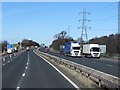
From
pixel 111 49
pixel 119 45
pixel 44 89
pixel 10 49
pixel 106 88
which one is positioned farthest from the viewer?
pixel 10 49

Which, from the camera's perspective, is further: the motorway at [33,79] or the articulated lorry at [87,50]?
the articulated lorry at [87,50]

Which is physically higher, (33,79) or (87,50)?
(87,50)

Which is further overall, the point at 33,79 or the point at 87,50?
the point at 87,50

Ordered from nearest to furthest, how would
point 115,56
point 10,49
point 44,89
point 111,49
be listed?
1. point 44,89
2. point 115,56
3. point 111,49
4. point 10,49

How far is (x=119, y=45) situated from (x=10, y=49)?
56.0 m

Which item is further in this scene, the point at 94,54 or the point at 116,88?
the point at 94,54

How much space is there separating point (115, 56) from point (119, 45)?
867cm

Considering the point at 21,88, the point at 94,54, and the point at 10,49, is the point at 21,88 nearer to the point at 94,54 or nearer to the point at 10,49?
the point at 94,54

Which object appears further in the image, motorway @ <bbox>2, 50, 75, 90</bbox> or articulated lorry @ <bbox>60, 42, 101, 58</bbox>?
articulated lorry @ <bbox>60, 42, 101, 58</bbox>

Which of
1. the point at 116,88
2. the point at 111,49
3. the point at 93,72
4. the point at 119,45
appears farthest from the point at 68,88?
the point at 111,49

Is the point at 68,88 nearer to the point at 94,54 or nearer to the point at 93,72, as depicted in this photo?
the point at 93,72

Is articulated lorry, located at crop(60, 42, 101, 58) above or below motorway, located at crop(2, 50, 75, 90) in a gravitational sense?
above

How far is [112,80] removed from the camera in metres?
14.3

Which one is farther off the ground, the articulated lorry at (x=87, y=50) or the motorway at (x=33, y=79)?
the articulated lorry at (x=87, y=50)
